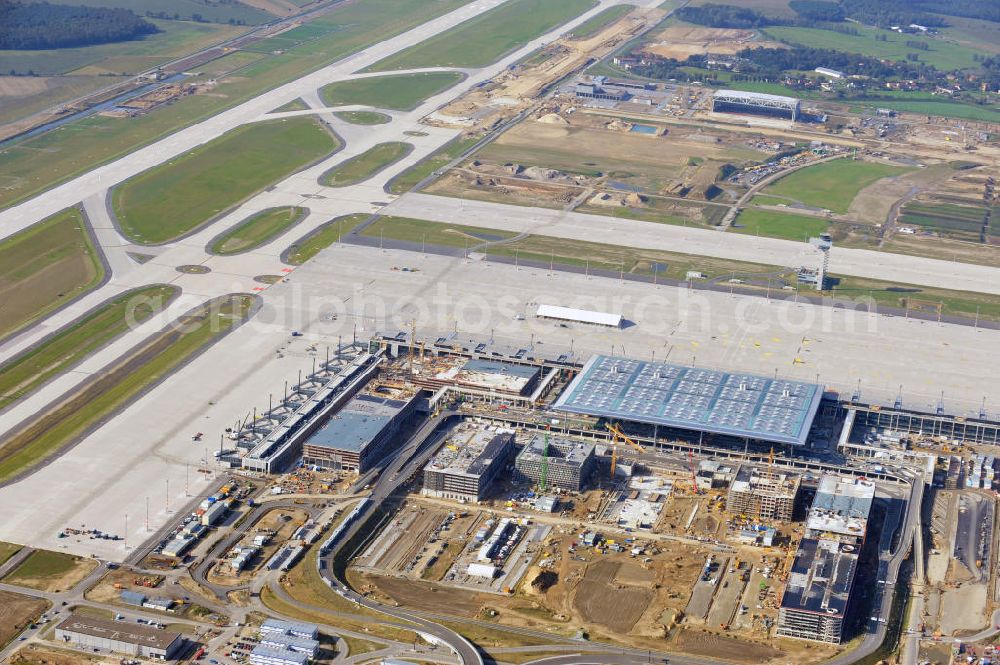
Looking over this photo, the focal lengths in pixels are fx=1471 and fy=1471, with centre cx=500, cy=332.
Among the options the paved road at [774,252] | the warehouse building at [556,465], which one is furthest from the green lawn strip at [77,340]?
the warehouse building at [556,465]

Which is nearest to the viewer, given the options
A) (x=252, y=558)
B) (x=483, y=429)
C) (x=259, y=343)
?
(x=252, y=558)

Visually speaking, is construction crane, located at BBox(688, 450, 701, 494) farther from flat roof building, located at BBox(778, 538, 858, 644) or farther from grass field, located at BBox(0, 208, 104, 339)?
grass field, located at BBox(0, 208, 104, 339)

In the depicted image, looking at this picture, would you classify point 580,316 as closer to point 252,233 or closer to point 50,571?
point 252,233

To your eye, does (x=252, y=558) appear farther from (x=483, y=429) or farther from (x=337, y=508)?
(x=483, y=429)

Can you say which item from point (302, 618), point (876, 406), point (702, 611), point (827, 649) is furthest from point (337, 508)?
point (876, 406)

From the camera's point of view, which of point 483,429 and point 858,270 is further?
point 858,270

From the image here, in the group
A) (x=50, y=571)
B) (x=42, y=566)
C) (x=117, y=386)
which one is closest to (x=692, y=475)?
(x=50, y=571)
